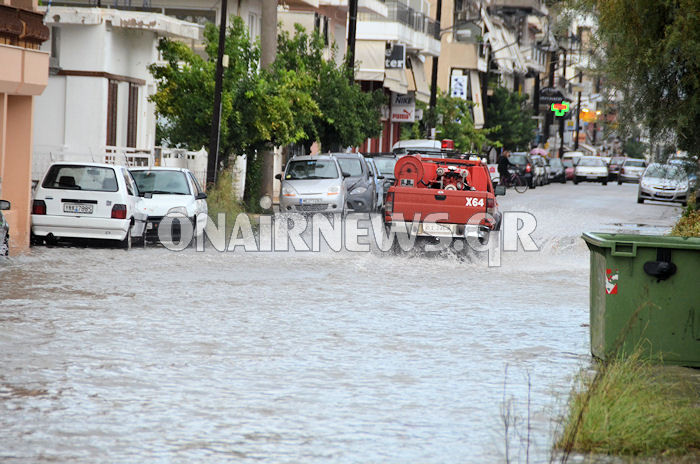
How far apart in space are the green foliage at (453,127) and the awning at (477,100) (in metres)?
9.02

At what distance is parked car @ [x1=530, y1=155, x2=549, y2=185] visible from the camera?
68.8 metres

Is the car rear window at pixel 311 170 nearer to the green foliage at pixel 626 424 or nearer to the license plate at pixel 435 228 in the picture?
the license plate at pixel 435 228

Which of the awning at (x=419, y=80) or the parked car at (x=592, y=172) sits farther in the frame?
the parked car at (x=592, y=172)

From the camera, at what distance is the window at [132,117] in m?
36.7

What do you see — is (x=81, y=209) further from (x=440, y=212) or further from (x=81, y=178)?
(x=440, y=212)

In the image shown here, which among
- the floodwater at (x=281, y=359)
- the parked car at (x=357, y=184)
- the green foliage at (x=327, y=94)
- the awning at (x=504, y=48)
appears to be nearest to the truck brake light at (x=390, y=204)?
the floodwater at (x=281, y=359)

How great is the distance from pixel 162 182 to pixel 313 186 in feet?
27.8

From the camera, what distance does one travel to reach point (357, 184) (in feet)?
118

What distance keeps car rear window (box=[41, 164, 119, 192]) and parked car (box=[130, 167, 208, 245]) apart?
1.26m

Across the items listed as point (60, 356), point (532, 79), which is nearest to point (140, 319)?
point (60, 356)

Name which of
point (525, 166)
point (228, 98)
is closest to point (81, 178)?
point (228, 98)

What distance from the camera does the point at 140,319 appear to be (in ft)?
46.0

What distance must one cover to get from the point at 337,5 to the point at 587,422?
4467 centimetres

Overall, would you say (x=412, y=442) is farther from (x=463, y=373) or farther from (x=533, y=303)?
(x=533, y=303)
